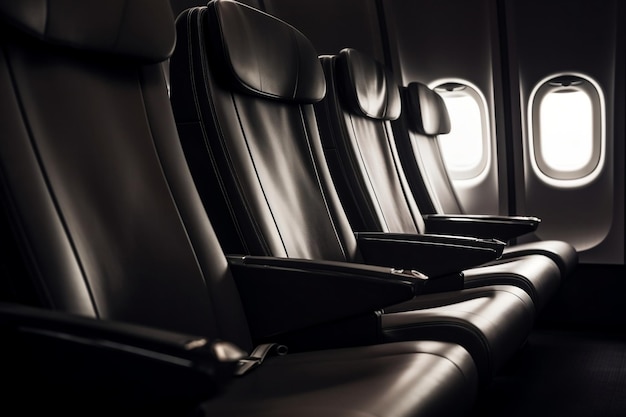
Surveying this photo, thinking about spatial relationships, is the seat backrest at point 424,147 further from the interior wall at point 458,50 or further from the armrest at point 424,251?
the armrest at point 424,251

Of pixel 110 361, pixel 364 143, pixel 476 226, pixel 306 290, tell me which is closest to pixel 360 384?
pixel 306 290

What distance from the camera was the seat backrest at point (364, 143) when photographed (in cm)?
276

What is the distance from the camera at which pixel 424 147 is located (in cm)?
418

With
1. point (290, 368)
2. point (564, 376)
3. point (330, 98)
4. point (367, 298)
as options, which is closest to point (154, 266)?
point (290, 368)

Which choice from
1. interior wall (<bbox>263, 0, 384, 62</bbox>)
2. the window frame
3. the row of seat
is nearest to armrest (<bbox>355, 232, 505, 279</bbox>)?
the row of seat

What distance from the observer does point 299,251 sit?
1.97 meters

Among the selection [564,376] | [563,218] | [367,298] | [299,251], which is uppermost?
[563,218]

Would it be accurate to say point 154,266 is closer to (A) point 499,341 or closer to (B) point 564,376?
(A) point 499,341

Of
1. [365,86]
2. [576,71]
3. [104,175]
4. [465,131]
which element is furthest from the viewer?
[465,131]

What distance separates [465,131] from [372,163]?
6.80 ft

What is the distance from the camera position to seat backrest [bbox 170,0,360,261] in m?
1.82

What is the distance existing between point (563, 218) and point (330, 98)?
7.92ft

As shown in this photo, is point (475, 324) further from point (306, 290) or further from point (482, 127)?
→ point (482, 127)

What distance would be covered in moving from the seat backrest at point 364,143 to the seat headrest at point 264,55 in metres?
0.44
